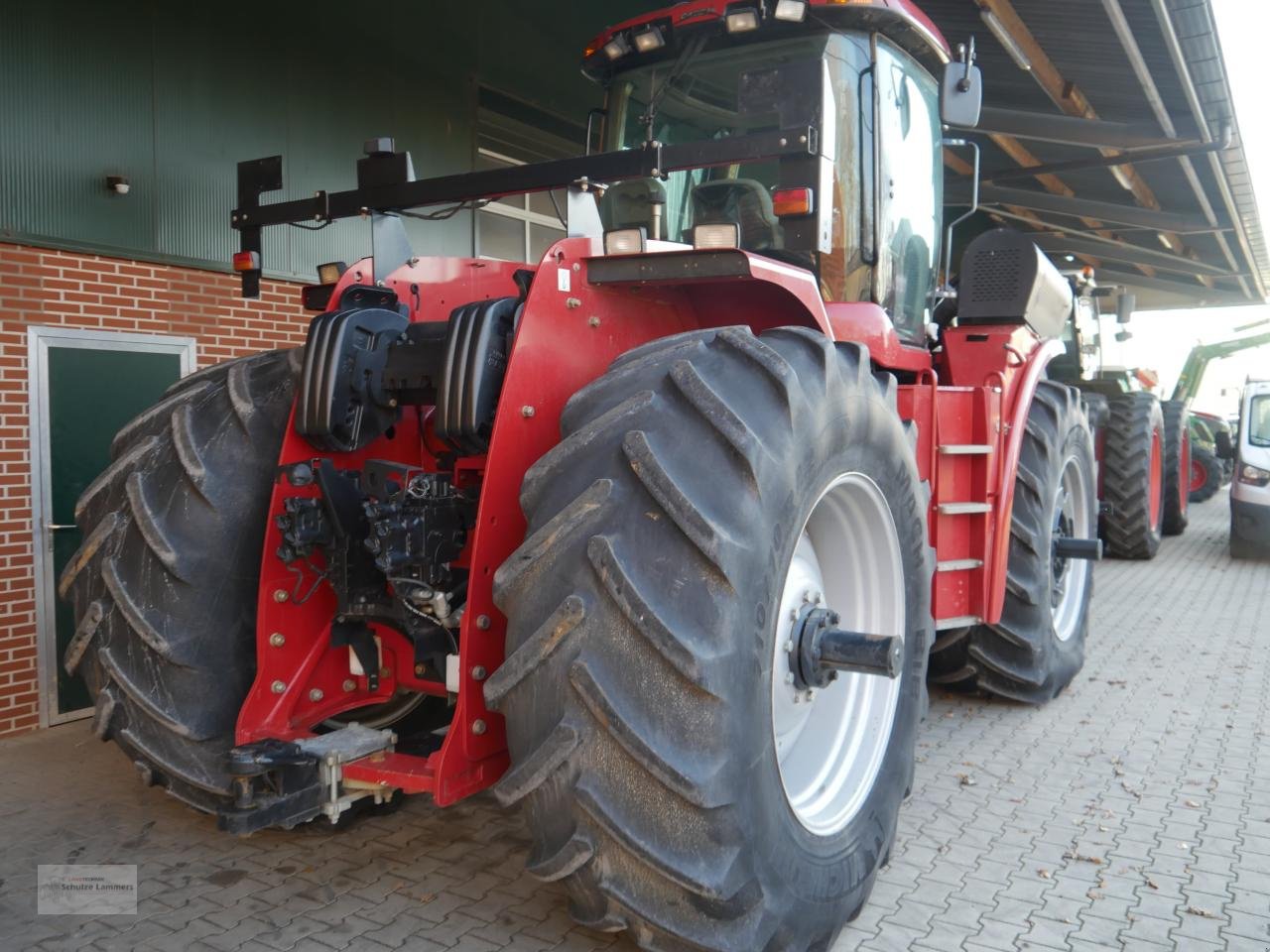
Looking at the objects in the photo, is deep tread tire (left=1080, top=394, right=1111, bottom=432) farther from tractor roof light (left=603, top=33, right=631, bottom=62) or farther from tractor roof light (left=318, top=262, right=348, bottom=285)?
tractor roof light (left=318, top=262, right=348, bottom=285)

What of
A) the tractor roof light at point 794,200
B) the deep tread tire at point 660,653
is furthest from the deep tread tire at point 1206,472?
the deep tread tire at point 660,653

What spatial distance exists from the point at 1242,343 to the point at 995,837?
1664 cm

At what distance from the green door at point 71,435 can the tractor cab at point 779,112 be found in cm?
287

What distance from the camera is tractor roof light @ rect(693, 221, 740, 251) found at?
2748mm

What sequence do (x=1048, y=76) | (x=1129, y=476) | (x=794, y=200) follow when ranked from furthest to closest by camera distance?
(x=1129, y=476) → (x=1048, y=76) → (x=794, y=200)

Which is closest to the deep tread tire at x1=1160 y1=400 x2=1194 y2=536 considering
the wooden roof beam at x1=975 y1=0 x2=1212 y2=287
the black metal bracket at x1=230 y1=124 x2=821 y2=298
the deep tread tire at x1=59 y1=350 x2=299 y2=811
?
the wooden roof beam at x1=975 y1=0 x2=1212 y2=287

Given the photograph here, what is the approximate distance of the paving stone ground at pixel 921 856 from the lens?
2.97 meters

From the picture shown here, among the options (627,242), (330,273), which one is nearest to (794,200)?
(627,242)

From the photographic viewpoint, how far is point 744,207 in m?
3.97

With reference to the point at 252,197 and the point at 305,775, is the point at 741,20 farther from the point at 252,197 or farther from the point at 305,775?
the point at 305,775

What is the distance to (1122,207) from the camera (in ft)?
42.4

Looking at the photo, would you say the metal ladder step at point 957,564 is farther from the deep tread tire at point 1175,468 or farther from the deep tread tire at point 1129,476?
the deep tread tire at point 1175,468

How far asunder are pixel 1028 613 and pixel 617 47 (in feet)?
10.1

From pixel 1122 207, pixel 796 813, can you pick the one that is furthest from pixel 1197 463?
pixel 796 813
